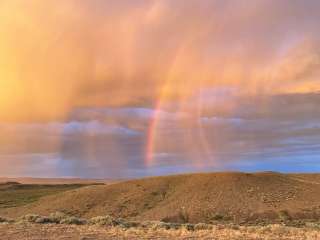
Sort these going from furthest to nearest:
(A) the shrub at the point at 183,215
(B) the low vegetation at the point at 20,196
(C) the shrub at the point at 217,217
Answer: (B) the low vegetation at the point at 20,196 < (C) the shrub at the point at 217,217 < (A) the shrub at the point at 183,215

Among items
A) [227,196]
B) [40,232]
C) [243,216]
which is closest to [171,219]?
[243,216]

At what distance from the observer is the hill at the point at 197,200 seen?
64.9 meters

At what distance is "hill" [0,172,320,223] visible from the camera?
64.9 metres

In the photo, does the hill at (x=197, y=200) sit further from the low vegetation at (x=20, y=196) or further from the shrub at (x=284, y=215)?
the low vegetation at (x=20, y=196)

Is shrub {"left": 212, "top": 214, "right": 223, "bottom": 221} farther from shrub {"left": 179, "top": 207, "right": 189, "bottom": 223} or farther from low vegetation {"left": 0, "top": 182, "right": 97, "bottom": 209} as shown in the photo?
low vegetation {"left": 0, "top": 182, "right": 97, "bottom": 209}

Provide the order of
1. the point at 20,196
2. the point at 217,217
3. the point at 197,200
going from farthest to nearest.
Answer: the point at 20,196 → the point at 197,200 → the point at 217,217

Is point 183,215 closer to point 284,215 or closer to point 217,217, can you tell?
point 217,217

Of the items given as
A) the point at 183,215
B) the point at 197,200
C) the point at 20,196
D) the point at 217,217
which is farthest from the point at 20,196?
the point at 217,217

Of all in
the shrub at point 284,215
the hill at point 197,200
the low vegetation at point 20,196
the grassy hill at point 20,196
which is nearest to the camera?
the shrub at point 284,215

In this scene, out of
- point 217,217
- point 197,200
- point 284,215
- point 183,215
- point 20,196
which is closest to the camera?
point 284,215

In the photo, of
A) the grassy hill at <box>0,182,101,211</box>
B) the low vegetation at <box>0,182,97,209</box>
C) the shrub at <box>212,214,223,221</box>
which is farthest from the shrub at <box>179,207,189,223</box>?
the low vegetation at <box>0,182,97,209</box>

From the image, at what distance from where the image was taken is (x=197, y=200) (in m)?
73.1

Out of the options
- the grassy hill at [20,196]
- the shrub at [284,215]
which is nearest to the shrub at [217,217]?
the shrub at [284,215]

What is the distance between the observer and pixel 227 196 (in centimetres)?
7369
